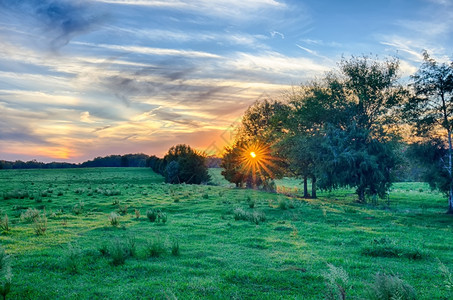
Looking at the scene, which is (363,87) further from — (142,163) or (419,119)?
(142,163)

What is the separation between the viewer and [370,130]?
35.0 meters

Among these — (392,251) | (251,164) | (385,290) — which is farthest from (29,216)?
(251,164)

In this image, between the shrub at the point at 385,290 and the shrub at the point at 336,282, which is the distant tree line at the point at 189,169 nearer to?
the shrub at the point at 336,282

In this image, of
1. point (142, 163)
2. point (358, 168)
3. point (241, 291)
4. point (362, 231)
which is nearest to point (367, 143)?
point (358, 168)

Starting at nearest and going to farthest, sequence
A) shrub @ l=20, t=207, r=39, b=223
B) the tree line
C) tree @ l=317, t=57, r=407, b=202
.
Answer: shrub @ l=20, t=207, r=39, b=223
the tree line
tree @ l=317, t=57, r=407, b=202

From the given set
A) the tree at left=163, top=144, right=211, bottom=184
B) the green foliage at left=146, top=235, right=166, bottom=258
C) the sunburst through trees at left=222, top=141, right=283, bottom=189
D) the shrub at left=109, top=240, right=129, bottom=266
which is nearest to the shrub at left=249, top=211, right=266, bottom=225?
the green foliage at left=146, top=235, right=166, bottom=258

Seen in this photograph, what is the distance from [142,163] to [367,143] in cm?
14296

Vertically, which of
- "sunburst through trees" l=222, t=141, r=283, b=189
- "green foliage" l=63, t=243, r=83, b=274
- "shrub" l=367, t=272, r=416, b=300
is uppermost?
"sunburst through trees" l=222, t=141, r=283, b=189

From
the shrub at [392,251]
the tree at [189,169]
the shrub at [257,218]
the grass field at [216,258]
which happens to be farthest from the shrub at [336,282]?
the tree at [189,169]

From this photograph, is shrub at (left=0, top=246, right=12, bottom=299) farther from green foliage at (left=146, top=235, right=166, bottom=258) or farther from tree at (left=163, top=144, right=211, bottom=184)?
tree at (left=163, top=144, right=211, bottom=184)

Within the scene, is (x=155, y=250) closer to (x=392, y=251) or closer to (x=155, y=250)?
(x=155, y=250)

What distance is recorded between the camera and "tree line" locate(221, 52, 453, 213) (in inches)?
1070

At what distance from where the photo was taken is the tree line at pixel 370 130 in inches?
1070

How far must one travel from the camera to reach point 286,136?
43625 millimetres
